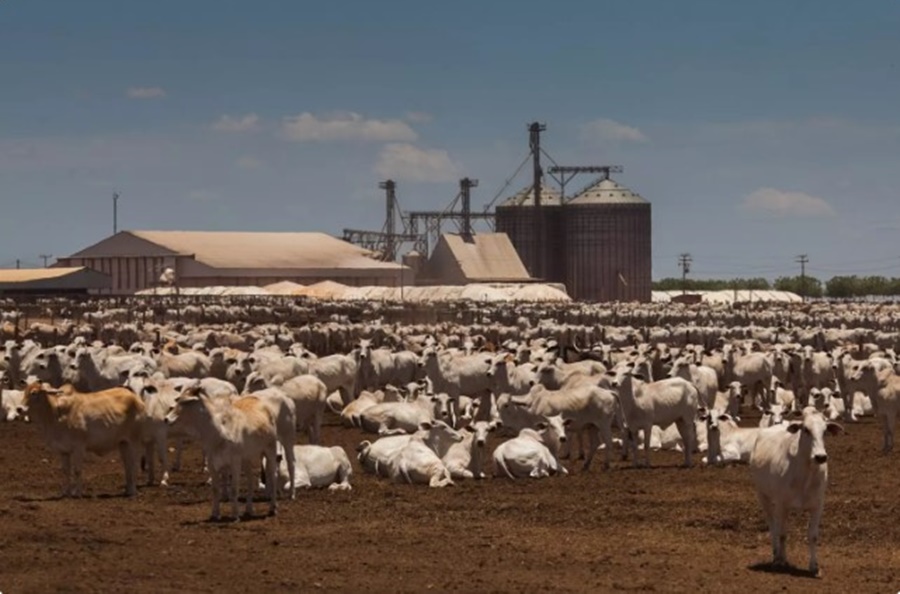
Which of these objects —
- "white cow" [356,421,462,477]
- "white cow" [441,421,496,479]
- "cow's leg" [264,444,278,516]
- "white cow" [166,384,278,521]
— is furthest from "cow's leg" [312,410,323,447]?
"white cow" [166,384,278,521]

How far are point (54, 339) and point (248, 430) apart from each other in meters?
35.6

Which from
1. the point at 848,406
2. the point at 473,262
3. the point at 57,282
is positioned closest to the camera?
the point at 848,406

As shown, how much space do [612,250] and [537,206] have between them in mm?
9135

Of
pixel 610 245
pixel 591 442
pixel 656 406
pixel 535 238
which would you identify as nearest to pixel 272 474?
pixel 591 442

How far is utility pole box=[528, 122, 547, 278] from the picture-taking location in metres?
147

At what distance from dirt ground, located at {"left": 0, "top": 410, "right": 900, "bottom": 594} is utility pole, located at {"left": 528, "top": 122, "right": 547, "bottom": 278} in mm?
123862

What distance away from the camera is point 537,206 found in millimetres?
147875

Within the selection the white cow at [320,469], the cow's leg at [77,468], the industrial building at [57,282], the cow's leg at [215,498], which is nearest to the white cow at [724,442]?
the white cow at [320,469]

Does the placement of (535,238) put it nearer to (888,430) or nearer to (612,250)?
(612,250)

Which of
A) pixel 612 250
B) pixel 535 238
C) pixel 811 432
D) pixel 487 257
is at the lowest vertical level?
pixel 811 432

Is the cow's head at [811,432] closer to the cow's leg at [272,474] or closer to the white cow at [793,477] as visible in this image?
the white cow at [793,477]

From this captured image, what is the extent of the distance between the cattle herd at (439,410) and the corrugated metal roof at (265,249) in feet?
267

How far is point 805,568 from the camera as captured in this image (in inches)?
594

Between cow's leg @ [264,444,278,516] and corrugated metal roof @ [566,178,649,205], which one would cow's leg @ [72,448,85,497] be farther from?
corrugated metal roof @ [566,178,649,205]
